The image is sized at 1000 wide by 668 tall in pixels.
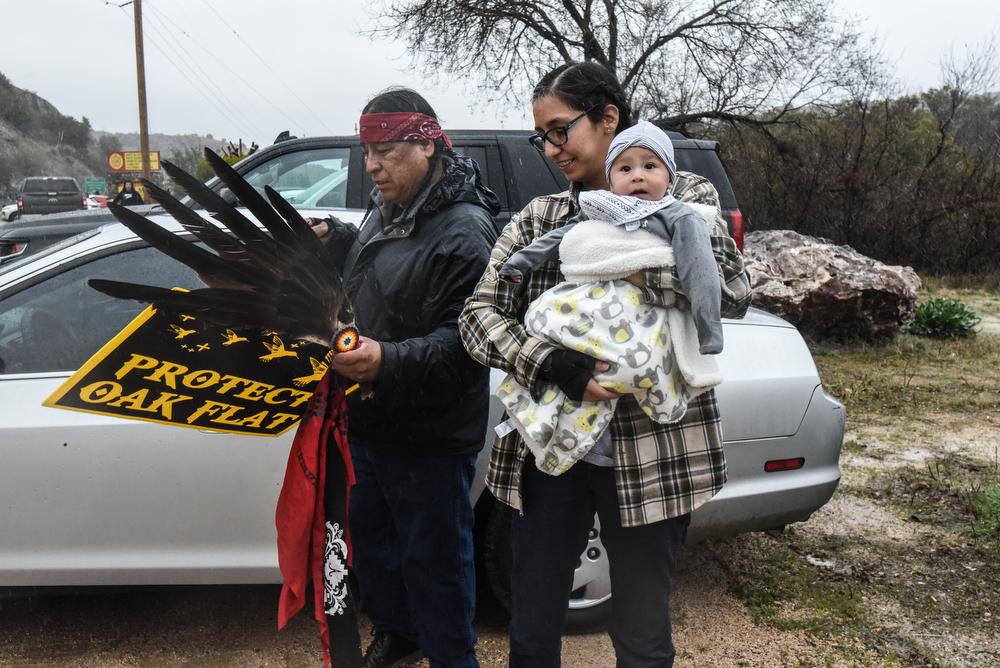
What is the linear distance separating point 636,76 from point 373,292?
1778cm

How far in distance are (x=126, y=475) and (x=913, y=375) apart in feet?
22.5

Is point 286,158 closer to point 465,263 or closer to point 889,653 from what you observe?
point 465,263

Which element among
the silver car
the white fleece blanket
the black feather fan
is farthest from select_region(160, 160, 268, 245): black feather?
the silver car

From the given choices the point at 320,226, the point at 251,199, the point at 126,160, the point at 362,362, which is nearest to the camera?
the point at 251,199

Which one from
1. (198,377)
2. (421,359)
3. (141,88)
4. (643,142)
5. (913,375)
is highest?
(141,88)

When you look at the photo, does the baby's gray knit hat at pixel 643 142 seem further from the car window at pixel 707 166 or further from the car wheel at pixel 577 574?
the car window at pixel 707 166

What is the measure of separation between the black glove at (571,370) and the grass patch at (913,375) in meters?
Answer: 4.99

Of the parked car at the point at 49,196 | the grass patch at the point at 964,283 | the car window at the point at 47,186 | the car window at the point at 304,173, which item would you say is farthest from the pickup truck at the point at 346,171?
the car window at the point at 47,186

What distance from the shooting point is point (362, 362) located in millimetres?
1896

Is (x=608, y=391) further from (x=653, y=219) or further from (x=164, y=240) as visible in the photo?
(x=164, y=240)

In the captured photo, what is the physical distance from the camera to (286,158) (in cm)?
619

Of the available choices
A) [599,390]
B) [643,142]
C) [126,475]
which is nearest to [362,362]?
[599,390]

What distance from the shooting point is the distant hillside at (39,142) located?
6166cm

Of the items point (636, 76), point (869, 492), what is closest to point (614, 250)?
point (869, 492)
